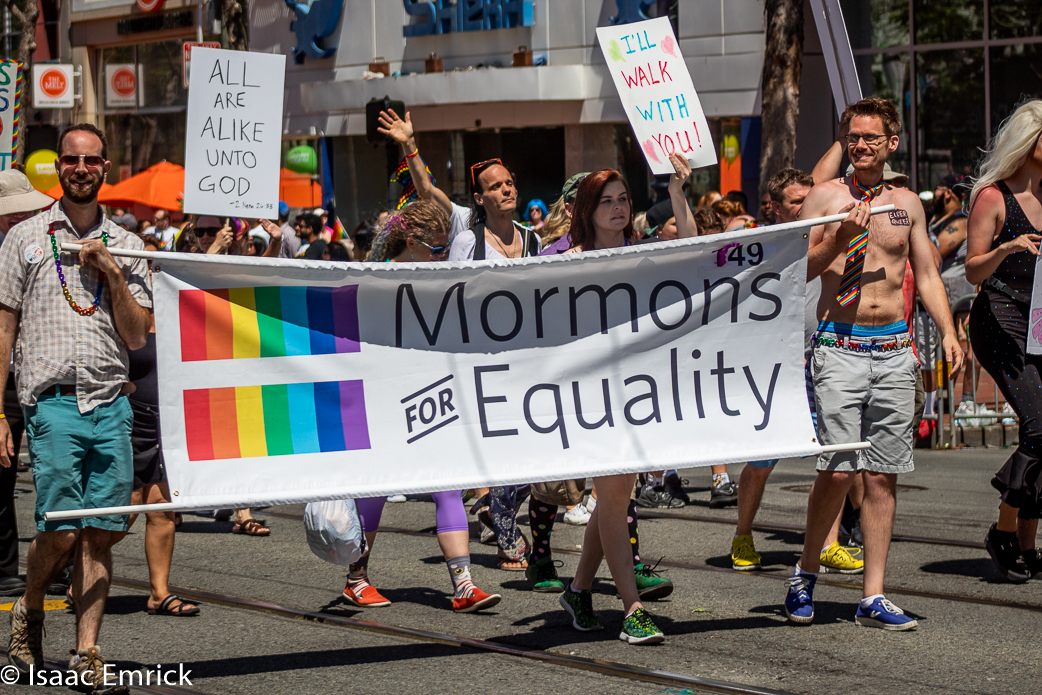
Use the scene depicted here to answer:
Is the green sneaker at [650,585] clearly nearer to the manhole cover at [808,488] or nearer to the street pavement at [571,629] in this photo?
the street pavement at [571,629]

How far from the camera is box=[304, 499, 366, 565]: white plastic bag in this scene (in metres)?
5.89

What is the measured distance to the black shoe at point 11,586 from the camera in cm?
666

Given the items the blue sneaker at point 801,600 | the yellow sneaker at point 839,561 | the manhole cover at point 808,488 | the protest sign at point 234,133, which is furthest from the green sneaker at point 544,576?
the protest sign at point 234,133

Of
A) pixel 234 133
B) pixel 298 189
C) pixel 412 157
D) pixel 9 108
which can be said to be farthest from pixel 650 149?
pixel 298 189

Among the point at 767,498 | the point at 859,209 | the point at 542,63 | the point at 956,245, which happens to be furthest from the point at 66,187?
the point at 542,63

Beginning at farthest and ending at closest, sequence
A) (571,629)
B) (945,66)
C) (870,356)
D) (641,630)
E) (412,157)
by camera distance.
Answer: (945,66)
(412,157)
(571,629)
(870,356)
(641,630)

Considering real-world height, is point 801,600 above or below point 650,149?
below

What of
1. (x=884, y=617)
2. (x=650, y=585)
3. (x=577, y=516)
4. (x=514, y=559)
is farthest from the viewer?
(x=577, y=516)

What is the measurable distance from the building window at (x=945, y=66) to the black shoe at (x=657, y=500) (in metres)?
11.3

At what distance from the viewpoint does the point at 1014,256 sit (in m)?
6.66

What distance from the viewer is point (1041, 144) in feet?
21.2

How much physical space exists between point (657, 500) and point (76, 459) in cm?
497

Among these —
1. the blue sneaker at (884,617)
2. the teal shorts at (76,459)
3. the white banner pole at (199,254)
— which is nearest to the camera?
Result: the white banner pole at (199,254)

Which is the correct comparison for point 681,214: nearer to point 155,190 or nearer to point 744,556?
point 744,556
